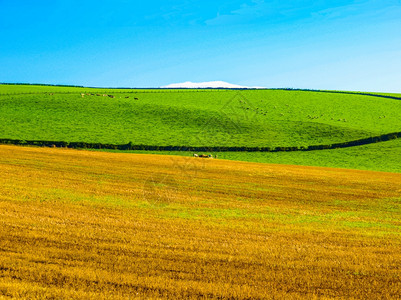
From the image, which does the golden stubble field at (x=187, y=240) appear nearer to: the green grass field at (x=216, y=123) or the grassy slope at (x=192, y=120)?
the green grass field at (x=216, y=123)

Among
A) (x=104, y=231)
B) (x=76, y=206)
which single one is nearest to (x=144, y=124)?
(x=76, y=206)

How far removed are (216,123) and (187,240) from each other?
6669cm

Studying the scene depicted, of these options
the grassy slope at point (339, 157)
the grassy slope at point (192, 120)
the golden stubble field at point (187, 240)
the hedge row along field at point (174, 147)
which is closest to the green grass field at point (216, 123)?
the grassy slope at point (192, 120)

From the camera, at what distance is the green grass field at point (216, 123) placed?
57.0 metres

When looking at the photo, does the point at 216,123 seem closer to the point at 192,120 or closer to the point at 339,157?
the point at 192,120

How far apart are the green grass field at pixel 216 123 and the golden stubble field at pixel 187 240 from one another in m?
29.6

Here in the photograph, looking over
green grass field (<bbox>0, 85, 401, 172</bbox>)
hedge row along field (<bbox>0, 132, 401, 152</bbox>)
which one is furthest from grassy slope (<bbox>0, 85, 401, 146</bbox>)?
hedge row along field (<bbox>0, 132, 401, 152</bbox>)

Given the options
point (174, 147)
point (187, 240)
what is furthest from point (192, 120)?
point (187, 240)

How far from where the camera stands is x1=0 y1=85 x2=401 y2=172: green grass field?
57.0m

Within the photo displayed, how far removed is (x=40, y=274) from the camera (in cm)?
941

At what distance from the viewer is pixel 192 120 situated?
2945 inches

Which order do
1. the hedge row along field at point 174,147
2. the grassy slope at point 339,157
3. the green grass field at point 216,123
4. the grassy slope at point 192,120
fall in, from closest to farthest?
1. the grassy slope at point 339,157
2. the hedge row along field at point 174,147
3. the green grass field at point 216,123
4. the grassy slope at point 192,120

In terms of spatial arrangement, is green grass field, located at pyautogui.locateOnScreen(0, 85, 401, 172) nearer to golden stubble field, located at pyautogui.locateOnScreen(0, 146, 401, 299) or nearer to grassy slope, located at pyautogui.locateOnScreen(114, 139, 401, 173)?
grassy slope, located at pyautogui.locateOnScreen(114, 139, 401, 173)

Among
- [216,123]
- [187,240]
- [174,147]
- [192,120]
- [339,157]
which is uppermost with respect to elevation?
[192,120]
